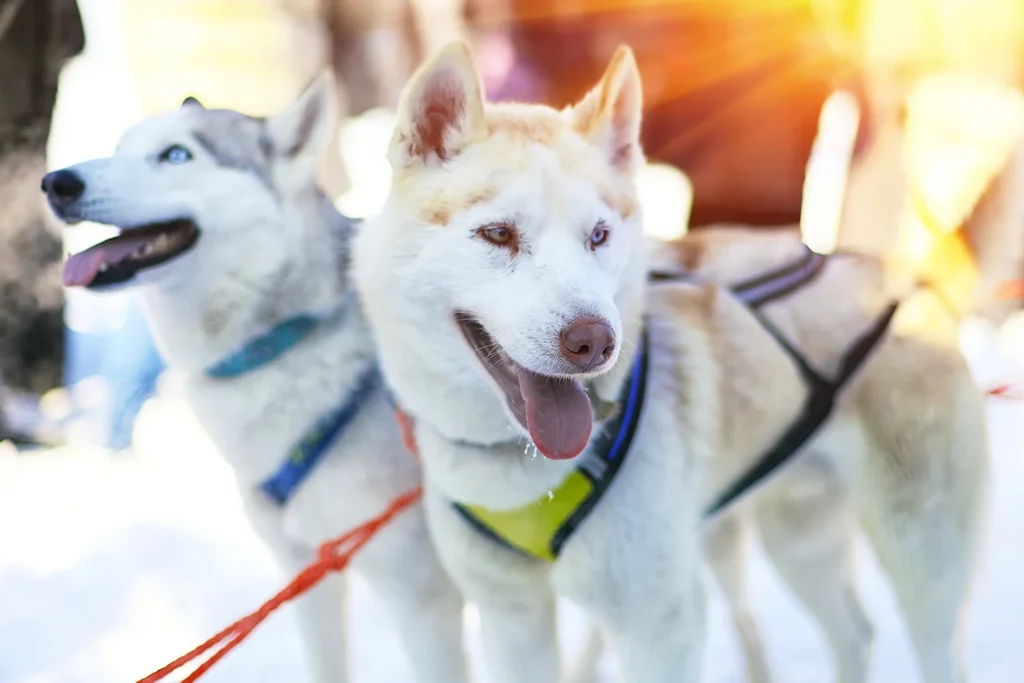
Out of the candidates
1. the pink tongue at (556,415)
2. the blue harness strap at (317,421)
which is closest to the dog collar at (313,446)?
the blue harness strap at (317,421)

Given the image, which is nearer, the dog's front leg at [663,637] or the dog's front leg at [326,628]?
the dog's front leg at [663,637]

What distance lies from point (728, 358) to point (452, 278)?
0.38 metres

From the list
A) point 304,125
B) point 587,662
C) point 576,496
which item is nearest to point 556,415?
point 576,496

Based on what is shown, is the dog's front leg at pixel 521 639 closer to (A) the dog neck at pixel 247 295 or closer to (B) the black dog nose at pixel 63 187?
(A) the dog neck at pixel 247 295

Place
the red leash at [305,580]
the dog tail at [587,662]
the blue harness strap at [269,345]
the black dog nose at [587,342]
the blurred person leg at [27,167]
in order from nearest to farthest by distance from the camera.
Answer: the black dog nose at [587,342] < the red leash at [305,580] < the blue harness strap at [269,345] < the blurred person leg at [27,167] < the dog tail at [587,662]

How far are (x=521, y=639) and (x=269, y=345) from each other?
46cm

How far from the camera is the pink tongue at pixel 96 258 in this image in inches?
30.5

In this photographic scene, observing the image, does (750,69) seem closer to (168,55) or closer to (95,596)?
(168,55)

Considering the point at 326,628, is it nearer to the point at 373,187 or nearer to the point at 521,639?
the point at 521,639

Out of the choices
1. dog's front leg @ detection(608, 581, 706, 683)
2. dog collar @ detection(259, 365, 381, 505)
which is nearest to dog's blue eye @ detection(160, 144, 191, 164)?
dog collar @ detection(259, 365, 381, 505)

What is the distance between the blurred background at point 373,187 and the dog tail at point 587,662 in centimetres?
6

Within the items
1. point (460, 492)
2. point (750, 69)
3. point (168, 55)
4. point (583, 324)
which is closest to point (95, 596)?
point (460, 492)

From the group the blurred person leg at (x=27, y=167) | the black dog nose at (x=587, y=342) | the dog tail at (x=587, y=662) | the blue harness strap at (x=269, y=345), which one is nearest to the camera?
the black dog nose at (x=587, y=342)

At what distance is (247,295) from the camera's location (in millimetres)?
839
